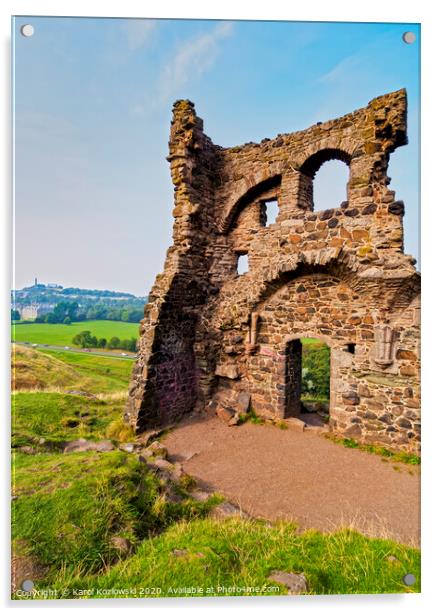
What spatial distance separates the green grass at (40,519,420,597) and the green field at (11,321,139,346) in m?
2.42

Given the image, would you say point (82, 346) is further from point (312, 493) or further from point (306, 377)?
point (306, 377)

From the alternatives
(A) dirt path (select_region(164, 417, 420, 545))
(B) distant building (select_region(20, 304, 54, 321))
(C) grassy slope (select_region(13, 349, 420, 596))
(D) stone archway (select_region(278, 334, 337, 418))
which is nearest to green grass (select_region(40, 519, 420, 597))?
(C) grassy slope (select_region(13, 349, 420, 596))

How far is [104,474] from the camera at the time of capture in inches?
146

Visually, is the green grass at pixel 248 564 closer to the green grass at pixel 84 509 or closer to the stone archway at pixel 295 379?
the green grass at pixel 84 509

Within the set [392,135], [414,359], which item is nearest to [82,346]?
[414,359]

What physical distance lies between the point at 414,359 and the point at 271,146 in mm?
5824

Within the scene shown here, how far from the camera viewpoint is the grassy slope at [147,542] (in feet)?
9.42

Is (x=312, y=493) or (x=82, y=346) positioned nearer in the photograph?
(x=312, y=493)

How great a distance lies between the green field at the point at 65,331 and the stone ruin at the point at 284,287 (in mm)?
512

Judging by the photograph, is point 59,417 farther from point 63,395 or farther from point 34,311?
point 34,311

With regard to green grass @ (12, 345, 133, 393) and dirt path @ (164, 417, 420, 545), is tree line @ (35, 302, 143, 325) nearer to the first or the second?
green grass @ (12, 345, 133, 393)

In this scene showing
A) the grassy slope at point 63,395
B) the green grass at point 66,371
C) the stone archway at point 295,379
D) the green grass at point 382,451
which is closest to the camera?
the green grass at point 66,371

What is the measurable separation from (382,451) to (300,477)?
1.89 m

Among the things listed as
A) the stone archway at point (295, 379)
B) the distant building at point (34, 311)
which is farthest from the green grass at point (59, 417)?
the stone archway at point (295, 379)
